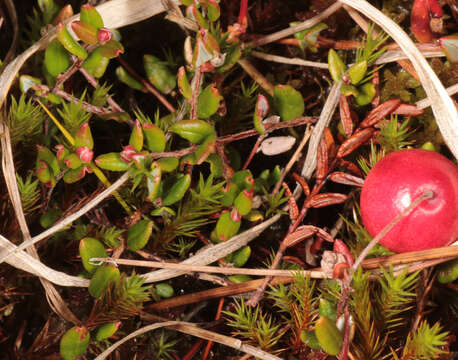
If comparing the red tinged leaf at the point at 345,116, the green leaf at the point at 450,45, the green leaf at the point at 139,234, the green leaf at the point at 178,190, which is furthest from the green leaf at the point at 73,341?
the green leaf at the point at 450,45

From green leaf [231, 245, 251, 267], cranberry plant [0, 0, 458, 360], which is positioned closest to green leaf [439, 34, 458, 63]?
cranberry plant [0, 0, 458, 360]

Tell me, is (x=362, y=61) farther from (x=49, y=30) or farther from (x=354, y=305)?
(x=49, y=30)

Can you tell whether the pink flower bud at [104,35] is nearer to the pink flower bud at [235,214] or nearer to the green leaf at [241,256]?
the pink flower bud at [235,214]

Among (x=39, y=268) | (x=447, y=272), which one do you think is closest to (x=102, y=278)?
(x=39, y=268)

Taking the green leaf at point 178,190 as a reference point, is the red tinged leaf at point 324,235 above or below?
below

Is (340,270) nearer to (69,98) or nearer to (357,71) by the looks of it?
(357,71)

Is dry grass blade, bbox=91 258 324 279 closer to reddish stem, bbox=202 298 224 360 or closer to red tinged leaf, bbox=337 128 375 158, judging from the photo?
reddish stem, bbox=202 298 224 360
